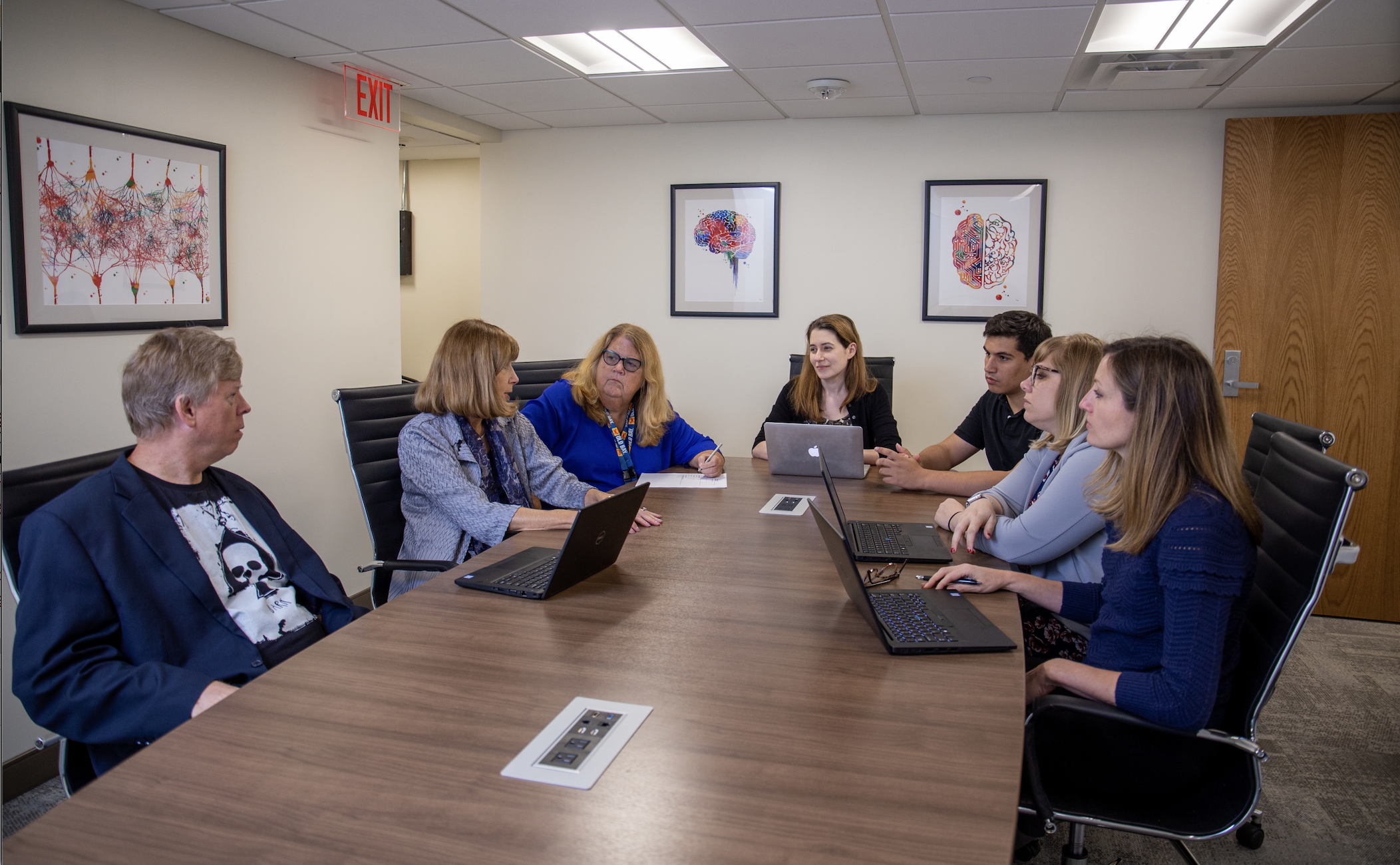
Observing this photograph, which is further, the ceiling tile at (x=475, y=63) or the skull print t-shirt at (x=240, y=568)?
the ceiling tile at (x=475, y=63)

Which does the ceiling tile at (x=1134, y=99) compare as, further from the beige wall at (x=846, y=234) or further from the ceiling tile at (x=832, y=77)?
the ceiling tile at (x=832, y=77)

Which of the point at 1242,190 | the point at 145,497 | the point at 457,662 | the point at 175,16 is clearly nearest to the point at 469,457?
the point at 145,497

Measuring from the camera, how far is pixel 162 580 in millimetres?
1710

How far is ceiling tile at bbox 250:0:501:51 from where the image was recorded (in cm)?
289

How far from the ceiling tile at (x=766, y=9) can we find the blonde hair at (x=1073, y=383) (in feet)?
4.41

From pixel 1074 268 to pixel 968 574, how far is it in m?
3.16

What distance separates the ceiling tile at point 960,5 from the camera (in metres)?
2.79

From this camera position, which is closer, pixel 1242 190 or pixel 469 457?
pixel 469 457

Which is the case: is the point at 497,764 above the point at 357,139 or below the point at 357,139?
below

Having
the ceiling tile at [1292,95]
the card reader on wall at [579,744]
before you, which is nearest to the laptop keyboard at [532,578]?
the card reader on wall at [579,744]

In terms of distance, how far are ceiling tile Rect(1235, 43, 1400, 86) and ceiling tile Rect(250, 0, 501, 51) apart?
2.97 metres

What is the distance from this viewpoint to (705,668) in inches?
57.9

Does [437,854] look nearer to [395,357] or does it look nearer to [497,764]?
[497,764]

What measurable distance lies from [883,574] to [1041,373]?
2.68 feet
